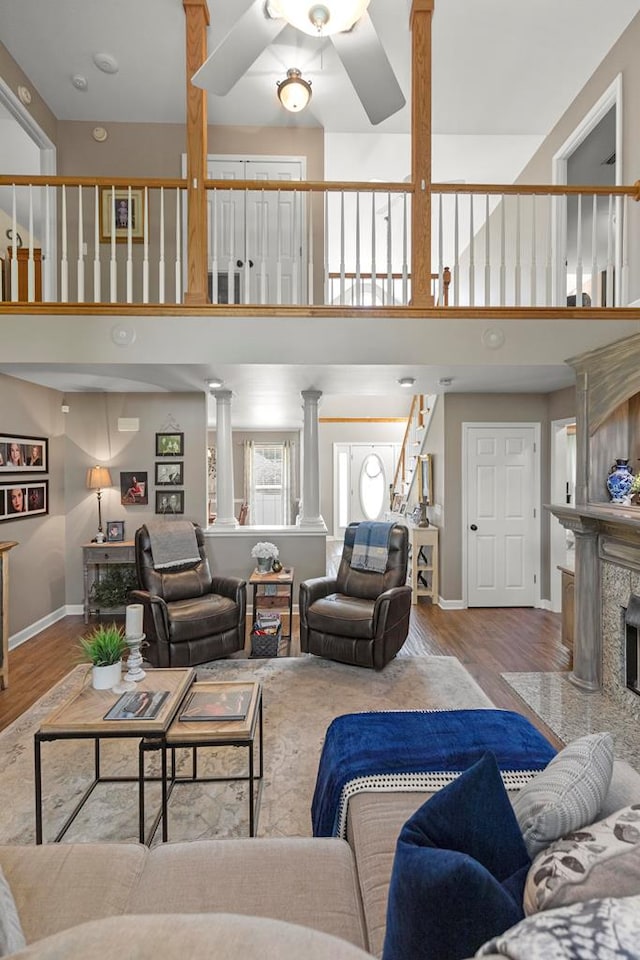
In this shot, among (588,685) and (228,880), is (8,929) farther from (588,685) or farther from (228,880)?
(588,685)

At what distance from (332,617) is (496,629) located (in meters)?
1.95

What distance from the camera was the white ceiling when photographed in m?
3.70

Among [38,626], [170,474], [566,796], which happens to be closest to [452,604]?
[170,474]

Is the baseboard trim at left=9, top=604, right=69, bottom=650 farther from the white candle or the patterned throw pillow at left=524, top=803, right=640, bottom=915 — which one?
the patterned throw pillow at left=524, top=803, right=640, bottom=915

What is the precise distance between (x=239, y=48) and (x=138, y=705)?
3.06 m

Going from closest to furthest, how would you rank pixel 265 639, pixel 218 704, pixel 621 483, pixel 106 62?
pixel 218 704 → pixel 621 483 → pixel 265 639 → pixel 106 62

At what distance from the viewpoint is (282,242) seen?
205 inches

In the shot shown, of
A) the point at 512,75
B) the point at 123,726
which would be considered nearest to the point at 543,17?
the point at 512,75

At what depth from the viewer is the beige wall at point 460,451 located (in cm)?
548

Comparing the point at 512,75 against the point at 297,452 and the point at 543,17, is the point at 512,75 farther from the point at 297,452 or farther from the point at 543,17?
the point at 297,452

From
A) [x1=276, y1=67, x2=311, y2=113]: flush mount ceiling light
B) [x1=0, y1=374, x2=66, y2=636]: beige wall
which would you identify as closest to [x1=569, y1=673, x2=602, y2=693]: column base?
[x1=0, y1=374, x2=66, y2=636]: beige wall

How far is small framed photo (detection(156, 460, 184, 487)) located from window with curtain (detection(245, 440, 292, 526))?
4.51m

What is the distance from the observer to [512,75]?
169 inches

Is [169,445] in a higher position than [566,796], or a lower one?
higher
